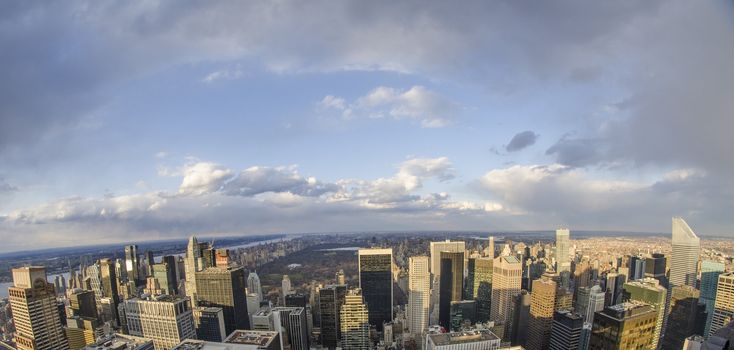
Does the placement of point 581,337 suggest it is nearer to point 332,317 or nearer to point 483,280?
point 483,280

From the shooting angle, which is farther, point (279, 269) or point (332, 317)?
point (279, 269)

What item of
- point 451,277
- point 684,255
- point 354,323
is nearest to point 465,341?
point 354,323

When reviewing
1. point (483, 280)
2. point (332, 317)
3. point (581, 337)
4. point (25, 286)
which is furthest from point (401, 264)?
point (25, 286)

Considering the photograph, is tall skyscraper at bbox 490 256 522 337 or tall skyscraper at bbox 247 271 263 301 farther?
tall skyscraper at bbox 247 271 263 301

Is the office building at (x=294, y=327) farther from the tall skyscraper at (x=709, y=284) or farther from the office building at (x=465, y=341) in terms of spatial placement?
the tall skyscraper at (x=709, y=284)

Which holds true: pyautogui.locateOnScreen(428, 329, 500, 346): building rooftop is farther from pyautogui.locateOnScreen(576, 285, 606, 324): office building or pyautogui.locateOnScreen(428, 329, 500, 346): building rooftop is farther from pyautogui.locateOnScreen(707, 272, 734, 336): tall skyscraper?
pyautogui.locateOnScreen(576, 285, 606, 324): office building

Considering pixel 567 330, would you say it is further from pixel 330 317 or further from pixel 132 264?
pixel 132 264

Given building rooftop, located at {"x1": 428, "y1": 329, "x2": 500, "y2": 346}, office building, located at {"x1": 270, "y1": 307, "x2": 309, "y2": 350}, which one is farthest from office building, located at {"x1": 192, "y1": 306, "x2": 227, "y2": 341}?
building rooftop, located at {"x1": 428, "y1": 329, "x2": 500, "y2": 346}
